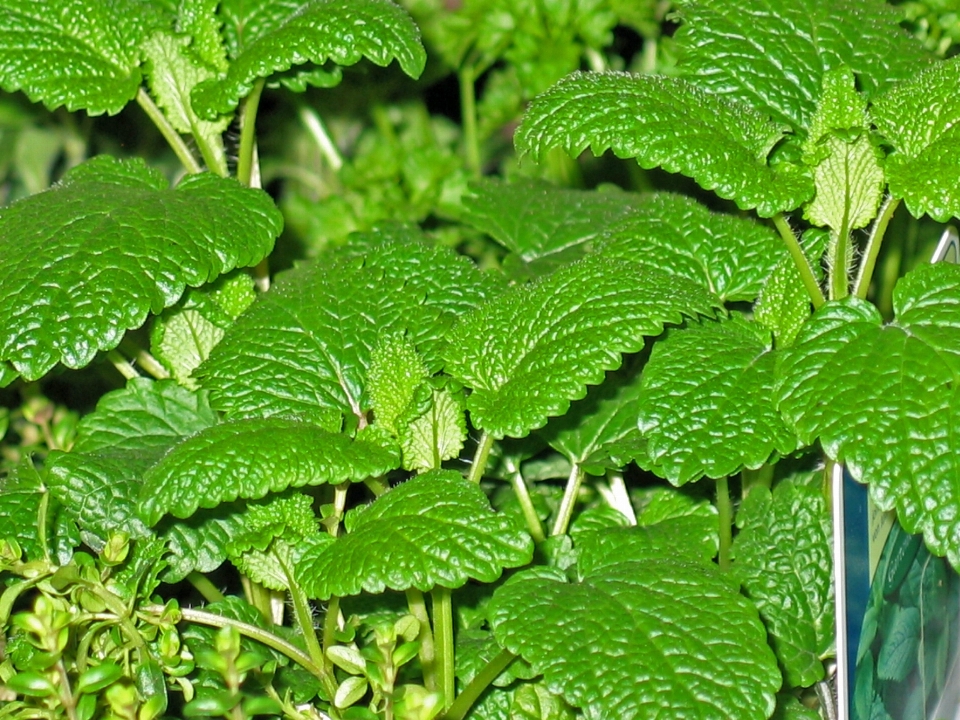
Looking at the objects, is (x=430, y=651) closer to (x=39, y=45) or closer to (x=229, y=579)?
(x=229, y=579)

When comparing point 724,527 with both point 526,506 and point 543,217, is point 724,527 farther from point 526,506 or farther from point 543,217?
point 543,217

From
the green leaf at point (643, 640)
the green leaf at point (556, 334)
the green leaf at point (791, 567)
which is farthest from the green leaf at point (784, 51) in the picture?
the green leaf at point (643, 640)

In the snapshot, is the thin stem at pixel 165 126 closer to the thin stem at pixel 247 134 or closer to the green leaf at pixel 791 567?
the thin stem at pixel 247 134

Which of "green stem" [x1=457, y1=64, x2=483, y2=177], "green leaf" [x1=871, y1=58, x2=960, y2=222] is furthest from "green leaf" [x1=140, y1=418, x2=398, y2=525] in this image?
"green stem" [x1=457, y1=64, x2=483, y2=177]

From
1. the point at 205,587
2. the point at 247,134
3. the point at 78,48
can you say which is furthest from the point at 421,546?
the point at 78,48

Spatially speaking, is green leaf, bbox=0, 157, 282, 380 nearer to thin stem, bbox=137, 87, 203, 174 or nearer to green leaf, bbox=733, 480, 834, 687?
thin stem, bbox=137, 87, 203, 174

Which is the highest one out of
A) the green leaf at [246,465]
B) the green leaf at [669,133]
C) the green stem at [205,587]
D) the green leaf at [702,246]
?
the green leaf at [669,133]

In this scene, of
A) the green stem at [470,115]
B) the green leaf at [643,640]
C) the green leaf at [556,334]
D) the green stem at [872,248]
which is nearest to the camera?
the green leaf at [643,640]
